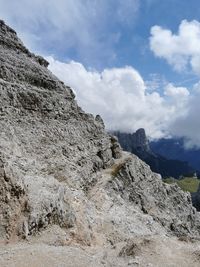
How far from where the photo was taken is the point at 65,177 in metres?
51.7

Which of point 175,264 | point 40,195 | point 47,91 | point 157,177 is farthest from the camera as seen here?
point 157,177

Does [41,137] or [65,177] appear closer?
[65,177]

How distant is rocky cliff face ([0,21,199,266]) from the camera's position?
35.8m

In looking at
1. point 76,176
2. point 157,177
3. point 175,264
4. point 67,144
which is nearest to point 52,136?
point 67,144

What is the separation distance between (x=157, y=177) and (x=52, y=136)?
24.3 meters

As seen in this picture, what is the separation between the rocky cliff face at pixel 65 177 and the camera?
35.8m

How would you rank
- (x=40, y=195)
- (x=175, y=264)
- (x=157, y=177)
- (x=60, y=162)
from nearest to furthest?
(x=175, y=264) < (x=40, y=195) < (x=60, y=162) < (x=157, y=177)

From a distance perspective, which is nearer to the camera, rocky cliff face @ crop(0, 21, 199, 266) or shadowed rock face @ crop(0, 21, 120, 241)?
rocky cliff face @ crop(0, 21, 199, 266)

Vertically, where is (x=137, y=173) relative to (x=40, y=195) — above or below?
above

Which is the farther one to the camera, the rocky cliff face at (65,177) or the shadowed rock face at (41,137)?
the shadowed rock face at (41,137)

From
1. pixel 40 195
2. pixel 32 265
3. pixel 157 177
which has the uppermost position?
pixel 157 177

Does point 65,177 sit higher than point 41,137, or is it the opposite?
point 41,137

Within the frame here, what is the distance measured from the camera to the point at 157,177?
71.2m

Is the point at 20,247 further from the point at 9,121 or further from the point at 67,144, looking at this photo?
the point at 67,144
